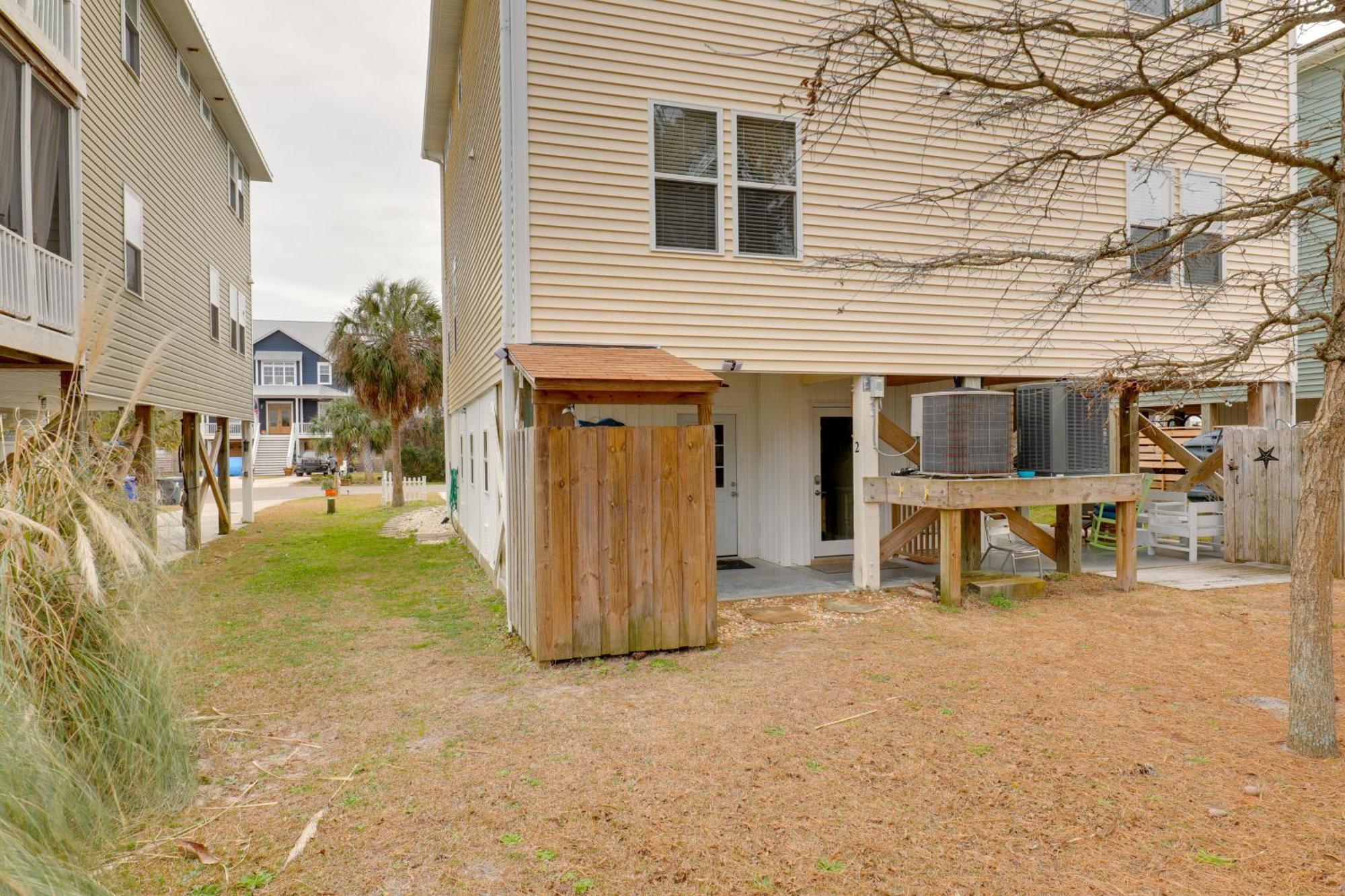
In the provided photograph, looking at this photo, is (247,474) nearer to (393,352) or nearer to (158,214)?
(393,352)

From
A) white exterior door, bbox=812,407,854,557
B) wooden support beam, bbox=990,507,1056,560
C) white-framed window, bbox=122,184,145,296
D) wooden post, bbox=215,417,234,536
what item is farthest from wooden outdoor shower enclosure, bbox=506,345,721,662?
wooden post, bbox=215,417,234,536

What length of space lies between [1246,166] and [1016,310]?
403 cm

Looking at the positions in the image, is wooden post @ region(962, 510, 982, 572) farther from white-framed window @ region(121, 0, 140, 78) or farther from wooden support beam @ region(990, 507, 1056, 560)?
white-framed window @ region(121, 0, 140, 78)

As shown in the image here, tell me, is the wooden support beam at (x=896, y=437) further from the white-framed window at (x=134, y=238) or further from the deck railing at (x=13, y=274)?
the white-framed window at (x=134, y=238)

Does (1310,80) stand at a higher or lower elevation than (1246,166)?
higher

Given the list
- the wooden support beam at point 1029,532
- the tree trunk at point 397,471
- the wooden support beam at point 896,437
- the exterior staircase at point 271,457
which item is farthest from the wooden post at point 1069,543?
the exterior staircase at point 271,457

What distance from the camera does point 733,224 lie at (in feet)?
24.6

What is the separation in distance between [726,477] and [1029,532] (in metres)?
3.82

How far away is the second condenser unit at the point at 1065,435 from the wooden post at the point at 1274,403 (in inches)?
122

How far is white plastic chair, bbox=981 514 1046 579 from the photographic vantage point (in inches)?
373

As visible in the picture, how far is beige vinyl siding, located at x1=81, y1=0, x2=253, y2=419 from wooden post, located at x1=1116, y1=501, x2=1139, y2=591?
10547 mm

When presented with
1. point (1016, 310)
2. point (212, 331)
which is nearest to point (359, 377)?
point (212, 331)

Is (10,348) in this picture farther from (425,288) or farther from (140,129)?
(425,288)

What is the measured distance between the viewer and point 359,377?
2044cm
